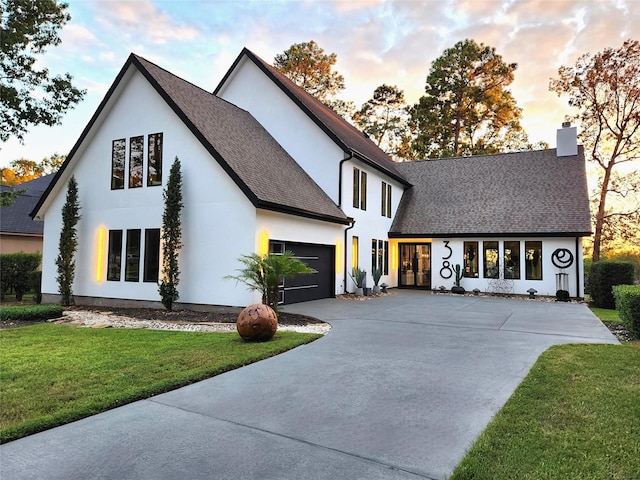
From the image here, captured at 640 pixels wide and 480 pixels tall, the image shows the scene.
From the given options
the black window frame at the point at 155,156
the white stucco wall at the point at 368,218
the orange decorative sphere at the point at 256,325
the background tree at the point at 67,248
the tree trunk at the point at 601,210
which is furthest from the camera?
the tree trunk at the point at 601,210

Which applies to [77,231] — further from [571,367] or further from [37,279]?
[571,367]

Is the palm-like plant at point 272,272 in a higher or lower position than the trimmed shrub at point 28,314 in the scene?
higher

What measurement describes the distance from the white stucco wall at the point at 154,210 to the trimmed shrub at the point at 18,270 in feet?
8.42

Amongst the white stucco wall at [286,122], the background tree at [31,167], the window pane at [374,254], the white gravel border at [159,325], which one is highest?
the background tree at [31,167]

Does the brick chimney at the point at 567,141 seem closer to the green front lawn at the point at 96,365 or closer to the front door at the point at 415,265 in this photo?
the front door at the point at 415,265

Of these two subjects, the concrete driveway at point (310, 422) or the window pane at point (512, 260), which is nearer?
the concrete driveway at point (310, 422)

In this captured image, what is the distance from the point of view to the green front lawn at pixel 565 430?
2943 millimetres

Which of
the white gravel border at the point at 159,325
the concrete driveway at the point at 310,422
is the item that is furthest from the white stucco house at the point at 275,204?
the concrete driveway at the point at 310,422

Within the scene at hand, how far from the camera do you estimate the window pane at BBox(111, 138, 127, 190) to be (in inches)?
528

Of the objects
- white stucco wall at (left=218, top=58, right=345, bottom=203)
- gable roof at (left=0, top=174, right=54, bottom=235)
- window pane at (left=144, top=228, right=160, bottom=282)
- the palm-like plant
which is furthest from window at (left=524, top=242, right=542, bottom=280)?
gable roof at (left=0, top=174, right=54, bottom=235)

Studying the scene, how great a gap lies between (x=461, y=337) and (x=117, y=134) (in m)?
12.2

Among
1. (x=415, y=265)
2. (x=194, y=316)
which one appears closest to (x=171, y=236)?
(x=194, y=316)

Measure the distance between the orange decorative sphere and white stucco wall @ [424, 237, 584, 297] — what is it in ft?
42.2

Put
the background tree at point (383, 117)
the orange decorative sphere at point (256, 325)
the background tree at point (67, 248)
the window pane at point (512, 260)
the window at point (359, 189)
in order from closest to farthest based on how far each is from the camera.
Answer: the orange decorative sphere at point (256, 325) < the background tree at point (67, 248) < the window at point (359, 189) < the window pane at point (512, 260) < the background tree at point (383, 117)
